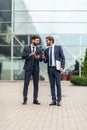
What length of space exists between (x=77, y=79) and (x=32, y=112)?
18676 millimetres

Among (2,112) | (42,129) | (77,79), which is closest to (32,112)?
(2,112)

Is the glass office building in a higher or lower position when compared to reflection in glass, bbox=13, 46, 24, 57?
higher

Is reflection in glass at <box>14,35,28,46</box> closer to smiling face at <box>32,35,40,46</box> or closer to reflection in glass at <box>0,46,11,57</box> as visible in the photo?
reflection in glass at <box>0,46,11,57</box>

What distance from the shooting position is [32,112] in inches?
419

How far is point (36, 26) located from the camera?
119 feet

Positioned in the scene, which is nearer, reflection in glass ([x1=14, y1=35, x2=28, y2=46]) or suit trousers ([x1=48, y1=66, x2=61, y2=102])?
suit trousers ([x1=48, y1=66, x2=61, y2=102])

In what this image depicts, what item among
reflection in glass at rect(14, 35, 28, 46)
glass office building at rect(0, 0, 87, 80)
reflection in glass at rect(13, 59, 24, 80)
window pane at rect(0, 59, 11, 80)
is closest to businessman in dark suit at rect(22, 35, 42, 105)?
reflection in glass at rect(13, 59, 24, 80)

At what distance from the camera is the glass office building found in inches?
1415

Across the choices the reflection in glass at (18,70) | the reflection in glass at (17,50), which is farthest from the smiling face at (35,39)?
the reflection in glass at (17,50)

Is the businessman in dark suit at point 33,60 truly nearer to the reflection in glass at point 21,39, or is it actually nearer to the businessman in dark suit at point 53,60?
the businessman in dark suit at point 53,60

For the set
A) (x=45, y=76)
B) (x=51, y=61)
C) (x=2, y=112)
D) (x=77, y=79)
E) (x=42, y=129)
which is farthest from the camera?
(x=45, y=76)

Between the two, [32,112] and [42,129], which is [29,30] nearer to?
[32,112]

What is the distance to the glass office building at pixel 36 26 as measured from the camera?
118ft

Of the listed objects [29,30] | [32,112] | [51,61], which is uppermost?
[29,30]
